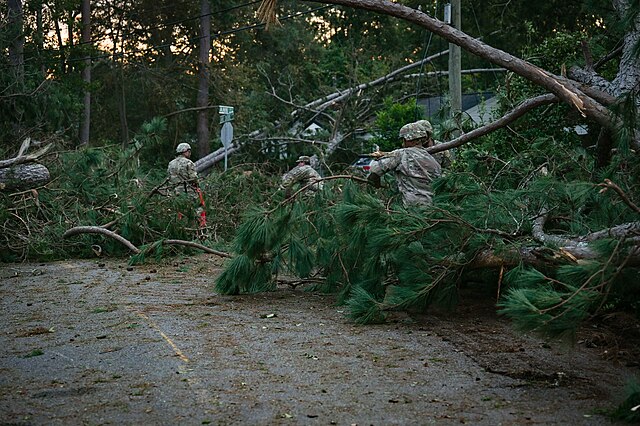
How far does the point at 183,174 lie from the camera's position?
15375 mm

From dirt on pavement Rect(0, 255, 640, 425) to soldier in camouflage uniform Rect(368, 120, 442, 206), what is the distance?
1149 mm

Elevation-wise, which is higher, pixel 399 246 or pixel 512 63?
pixel 512 63

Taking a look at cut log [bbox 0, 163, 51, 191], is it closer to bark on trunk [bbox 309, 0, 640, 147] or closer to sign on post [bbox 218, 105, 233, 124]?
bark on trunk [bbox 309, 0, 640, 147]

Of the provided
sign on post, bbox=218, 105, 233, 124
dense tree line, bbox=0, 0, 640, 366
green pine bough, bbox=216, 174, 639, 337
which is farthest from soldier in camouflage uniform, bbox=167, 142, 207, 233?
sign on post, bbox=218, 105, 233, 124

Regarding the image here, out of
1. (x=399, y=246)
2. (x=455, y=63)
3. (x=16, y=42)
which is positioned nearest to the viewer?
(x=399, y=246)

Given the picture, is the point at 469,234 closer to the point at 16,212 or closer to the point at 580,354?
the point at 580,354

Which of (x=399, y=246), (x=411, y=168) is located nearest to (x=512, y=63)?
(x=411, y=168)

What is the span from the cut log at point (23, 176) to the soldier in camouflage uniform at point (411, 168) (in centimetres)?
639

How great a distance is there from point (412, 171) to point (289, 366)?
3672 millimetres

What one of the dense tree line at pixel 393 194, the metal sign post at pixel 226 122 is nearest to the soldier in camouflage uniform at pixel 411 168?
the dense tree line at pixel 393 194

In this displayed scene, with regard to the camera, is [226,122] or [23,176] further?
[226,122]

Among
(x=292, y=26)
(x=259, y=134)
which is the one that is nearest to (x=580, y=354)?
(x=259, y=134)

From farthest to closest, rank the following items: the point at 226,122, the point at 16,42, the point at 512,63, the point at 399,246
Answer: the point at 16,42 < the point at 226,122 < the point at 512,63 < the point at 399,246

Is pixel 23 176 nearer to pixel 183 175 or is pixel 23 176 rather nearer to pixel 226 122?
pixel 183 175
